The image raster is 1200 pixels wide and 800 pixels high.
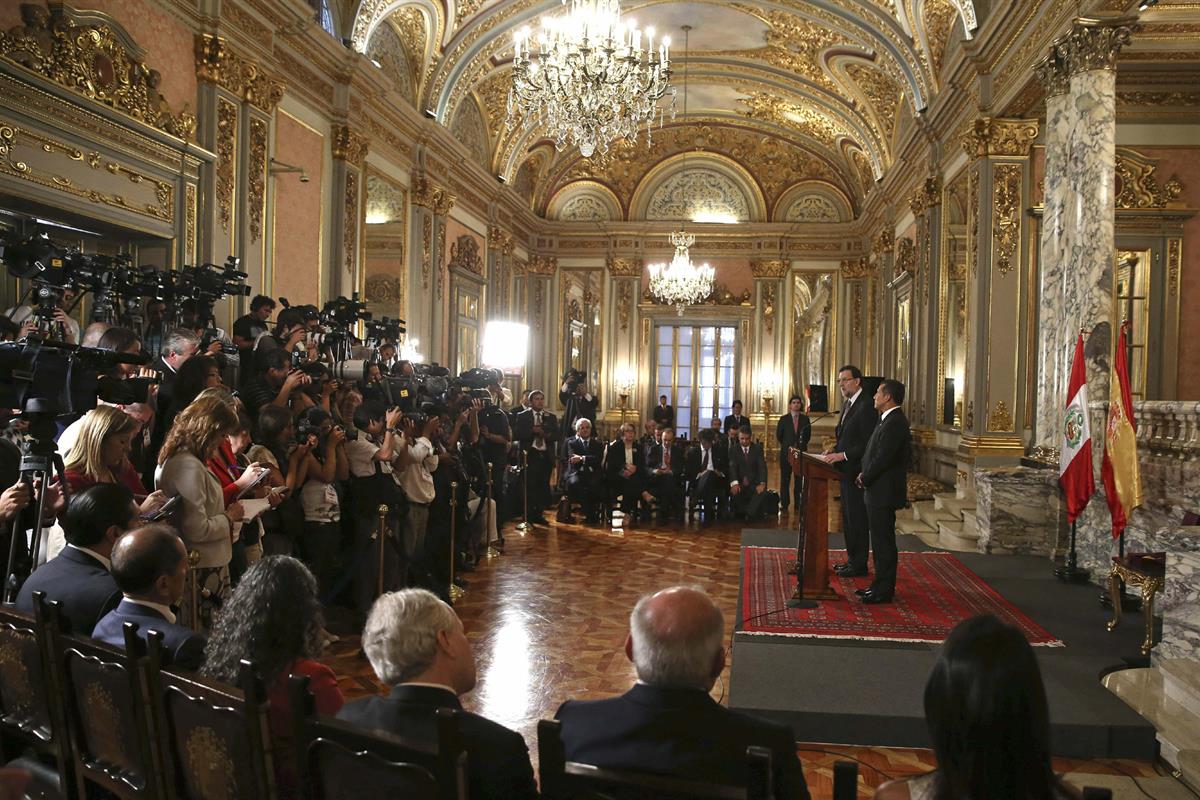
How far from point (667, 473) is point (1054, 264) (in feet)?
16.8

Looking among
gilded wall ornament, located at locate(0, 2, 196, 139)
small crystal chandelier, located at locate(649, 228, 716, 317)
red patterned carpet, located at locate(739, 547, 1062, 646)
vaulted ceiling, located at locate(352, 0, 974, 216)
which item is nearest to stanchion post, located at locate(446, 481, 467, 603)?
red patterned carpet, located at locate(739, 547, 1062, 646)

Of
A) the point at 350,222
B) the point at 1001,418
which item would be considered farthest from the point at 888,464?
the point at 350,222

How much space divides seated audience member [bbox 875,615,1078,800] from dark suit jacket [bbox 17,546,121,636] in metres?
2.17

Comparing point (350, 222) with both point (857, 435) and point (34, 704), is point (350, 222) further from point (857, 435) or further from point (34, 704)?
point (34, 704)

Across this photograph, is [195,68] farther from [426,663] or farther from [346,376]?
[426,663]

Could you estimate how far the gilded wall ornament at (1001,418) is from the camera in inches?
352

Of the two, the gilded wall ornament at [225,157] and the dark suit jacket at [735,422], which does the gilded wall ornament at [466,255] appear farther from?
the gilded wall ornament at [225,157]

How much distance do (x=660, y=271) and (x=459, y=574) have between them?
1067 cm

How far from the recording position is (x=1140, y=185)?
9.08 metres

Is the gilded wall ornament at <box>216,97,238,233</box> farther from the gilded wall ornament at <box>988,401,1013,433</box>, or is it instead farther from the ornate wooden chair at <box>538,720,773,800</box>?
the gilded wall ornament at <box>988,401,1013,433</box>

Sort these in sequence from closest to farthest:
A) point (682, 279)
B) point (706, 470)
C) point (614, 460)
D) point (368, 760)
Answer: point (368, 760) → point (614, 460) → point (706, 470) → point (682, 279)

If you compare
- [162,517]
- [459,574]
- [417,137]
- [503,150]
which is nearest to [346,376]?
[459,574]

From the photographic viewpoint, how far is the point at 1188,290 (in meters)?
9.20

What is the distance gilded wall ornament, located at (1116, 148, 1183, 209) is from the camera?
904 cm
